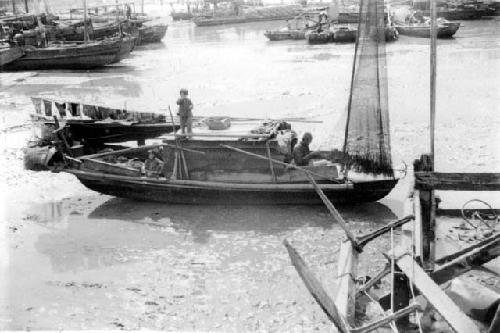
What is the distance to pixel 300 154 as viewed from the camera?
11484mm

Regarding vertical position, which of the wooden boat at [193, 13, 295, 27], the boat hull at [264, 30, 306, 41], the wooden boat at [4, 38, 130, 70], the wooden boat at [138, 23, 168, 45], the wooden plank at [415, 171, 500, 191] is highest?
the wooden boat at [193, 13, 295, 27]

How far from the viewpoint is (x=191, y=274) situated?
29.7ft

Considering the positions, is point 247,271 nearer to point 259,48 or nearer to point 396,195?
point 396,195

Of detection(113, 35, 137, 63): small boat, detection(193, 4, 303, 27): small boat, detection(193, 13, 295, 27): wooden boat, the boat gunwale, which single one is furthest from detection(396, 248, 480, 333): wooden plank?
detection(193, 4, 303, 27): small boat

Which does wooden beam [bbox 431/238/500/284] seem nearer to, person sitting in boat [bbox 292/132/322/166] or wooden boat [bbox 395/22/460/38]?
person sitting in boat [bbox 292/132/322/166]

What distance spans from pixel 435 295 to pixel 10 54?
105ft

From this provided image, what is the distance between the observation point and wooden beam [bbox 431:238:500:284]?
5.62m

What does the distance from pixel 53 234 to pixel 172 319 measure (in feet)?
14.1

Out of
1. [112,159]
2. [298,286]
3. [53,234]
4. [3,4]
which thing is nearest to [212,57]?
[112,159]

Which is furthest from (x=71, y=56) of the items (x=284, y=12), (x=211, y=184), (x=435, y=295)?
(x=284, y=12)

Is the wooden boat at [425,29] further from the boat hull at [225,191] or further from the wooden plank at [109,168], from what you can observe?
the wooden plank at [109,168]

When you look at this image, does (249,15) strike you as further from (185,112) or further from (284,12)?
(185,112)

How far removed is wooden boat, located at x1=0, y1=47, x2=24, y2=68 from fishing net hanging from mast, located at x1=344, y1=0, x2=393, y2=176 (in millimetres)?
26998

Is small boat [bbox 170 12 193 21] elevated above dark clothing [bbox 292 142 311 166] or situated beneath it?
elevated above
